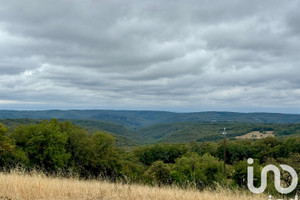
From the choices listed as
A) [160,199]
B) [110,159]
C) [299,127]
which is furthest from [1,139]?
[299,127]

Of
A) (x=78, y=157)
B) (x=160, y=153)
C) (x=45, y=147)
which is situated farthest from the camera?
(x=160, y=153)

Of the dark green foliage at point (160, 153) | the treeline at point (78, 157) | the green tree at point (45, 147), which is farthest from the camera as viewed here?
the dark green foliage at point (160, 153)

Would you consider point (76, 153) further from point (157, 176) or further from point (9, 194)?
point (9, 194)

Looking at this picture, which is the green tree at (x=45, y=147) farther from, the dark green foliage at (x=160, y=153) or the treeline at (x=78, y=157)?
the dark green foliage at (x=160, y=153)

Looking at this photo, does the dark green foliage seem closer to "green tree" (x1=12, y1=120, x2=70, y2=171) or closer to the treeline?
the treeline

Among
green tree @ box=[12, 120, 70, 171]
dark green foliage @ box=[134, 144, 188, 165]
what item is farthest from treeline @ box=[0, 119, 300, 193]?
dark green foliage @ box=[134, 144, 188, 165]

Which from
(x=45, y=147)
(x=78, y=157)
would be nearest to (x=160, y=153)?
(x=78, y=157)

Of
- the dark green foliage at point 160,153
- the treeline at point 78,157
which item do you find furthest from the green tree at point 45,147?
the dark green foliage at point 160,153

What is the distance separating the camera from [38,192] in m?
6.09

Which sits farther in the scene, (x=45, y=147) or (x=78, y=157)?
(x=78, y=157)

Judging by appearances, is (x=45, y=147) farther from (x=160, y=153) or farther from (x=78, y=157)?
(x=160, y=153)

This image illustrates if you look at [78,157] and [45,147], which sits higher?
[45,147]

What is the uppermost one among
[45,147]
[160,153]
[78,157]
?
[45,147]

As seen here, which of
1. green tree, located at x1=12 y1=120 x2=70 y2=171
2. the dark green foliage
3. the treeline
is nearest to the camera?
the treeline
